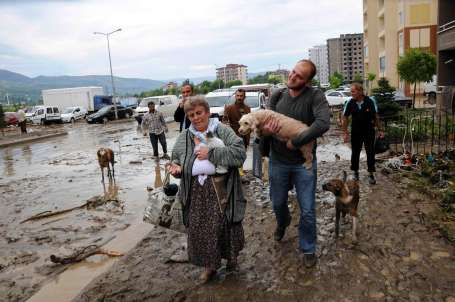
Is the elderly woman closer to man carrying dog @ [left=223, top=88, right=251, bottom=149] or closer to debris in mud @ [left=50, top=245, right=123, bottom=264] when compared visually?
debris in mud @ [left=50, top=245, right=123, bottom=264]

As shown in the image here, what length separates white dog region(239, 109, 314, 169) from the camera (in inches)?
151

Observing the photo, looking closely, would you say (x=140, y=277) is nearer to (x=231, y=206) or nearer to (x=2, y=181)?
(x=231, y=206)

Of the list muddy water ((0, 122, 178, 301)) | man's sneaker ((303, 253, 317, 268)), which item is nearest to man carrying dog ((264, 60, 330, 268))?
man's sneaker ((303, 253, 317, 268))

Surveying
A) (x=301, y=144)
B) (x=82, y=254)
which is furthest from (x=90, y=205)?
(x=301, y=144)

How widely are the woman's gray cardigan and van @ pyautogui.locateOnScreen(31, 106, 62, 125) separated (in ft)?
119

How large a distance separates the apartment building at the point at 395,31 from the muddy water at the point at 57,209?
3483 centimetres

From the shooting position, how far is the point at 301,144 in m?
3.73

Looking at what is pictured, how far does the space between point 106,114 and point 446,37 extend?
1008 inches

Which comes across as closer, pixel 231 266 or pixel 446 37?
pixel 231 266

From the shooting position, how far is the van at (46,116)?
36.7 meters

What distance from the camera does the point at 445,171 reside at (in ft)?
23.0

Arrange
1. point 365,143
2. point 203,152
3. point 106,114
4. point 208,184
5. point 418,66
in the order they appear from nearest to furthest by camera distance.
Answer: point 203,152
point 208,184
point 365,143
point 418,66
point 106,114

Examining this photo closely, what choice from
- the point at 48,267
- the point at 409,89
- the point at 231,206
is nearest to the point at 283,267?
the point at 231,206

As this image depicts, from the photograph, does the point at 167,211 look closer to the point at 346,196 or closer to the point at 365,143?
the point at 346,196
